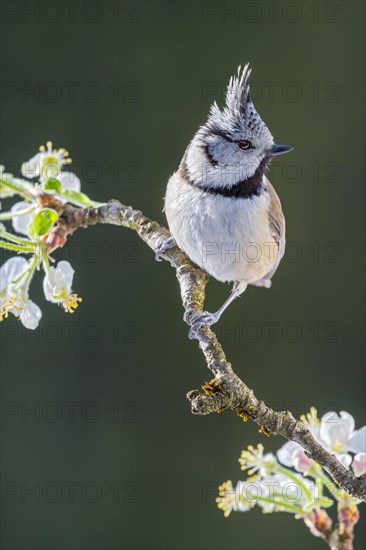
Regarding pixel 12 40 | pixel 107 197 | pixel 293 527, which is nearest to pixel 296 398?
pixel 293 527

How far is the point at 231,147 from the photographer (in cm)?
158

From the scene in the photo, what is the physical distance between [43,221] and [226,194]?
47 centimetres

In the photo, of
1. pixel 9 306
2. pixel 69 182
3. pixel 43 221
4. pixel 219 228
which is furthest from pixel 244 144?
pixel 9 306

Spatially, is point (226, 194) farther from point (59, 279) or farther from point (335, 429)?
point (335, 429)

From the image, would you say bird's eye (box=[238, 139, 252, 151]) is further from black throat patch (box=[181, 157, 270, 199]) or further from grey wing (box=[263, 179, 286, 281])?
grey wing (box=[263, 179, 286, 281])

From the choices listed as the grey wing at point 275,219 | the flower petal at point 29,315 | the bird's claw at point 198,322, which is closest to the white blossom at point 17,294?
the flower petal at point 29,315

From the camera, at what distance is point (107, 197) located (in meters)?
3.02

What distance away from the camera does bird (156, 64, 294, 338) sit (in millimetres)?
1573

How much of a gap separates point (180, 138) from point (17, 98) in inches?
25.9

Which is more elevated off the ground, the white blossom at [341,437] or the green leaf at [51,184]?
the green leaf at [51,184]

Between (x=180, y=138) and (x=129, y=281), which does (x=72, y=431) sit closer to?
(x=129, y=281)

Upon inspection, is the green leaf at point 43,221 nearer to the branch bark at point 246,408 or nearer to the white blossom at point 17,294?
the white blossom at point 17,294

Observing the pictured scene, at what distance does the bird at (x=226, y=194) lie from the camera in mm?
1573

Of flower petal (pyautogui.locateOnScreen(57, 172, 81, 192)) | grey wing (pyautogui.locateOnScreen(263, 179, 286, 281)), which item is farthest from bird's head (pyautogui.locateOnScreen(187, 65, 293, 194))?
flower petal (pyautogui.locateOnScreen(57, 172, 81, 192))
